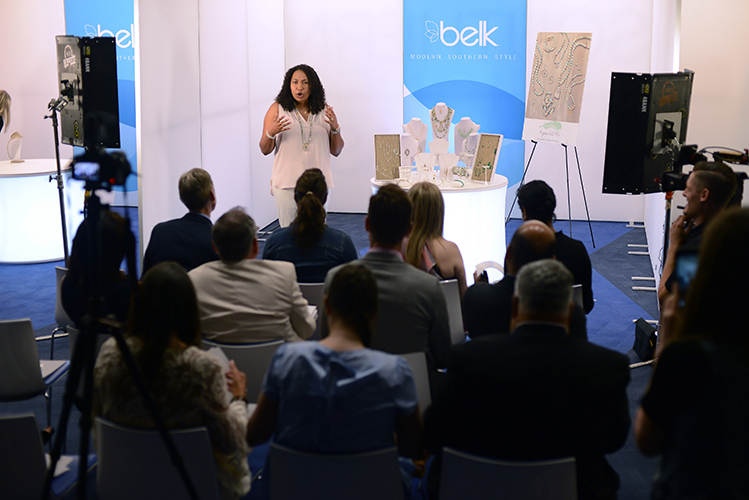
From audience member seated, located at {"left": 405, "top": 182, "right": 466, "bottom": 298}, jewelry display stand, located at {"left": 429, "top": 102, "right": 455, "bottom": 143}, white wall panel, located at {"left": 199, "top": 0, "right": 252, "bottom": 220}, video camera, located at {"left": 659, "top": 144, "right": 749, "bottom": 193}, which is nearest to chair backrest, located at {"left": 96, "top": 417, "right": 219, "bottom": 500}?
audience member seated, located at {"left": 405, "top": 182, "right": 466, "bottom": 298}

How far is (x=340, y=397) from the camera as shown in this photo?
1.76 metres

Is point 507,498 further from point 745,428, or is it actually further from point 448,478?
point 745,428

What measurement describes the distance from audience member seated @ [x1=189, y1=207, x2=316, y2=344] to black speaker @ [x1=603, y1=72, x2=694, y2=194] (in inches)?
110

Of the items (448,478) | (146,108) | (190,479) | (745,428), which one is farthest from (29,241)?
(745,428)

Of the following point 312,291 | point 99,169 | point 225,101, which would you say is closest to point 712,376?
point 99,169

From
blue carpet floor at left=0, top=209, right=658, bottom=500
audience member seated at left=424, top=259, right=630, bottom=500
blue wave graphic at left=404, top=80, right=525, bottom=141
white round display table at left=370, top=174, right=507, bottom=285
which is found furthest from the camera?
blue wave graphic at left=404, top=80, right=525, bottom=141

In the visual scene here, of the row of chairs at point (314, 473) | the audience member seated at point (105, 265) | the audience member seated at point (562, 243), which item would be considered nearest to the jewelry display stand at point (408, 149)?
Answer: the audience member seated at point (562, 243)

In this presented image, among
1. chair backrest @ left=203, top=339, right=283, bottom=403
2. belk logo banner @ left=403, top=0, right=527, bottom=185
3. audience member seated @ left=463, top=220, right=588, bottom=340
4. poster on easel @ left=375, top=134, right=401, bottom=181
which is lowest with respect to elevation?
chair backrest @ left=203, top=339, right=283, bottom=403

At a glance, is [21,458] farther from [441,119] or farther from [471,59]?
[471,59]

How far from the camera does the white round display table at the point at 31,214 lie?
20.5 feet

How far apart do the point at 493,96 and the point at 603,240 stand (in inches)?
83.2

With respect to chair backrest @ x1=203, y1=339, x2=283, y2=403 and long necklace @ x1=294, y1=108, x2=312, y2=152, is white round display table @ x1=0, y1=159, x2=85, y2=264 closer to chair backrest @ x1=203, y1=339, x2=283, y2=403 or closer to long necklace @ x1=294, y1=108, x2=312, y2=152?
long necklace @ x1=294, y1=108, x2=312, y2=152

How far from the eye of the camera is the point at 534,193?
11.9 ft

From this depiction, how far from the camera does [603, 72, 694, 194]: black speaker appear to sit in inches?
177
